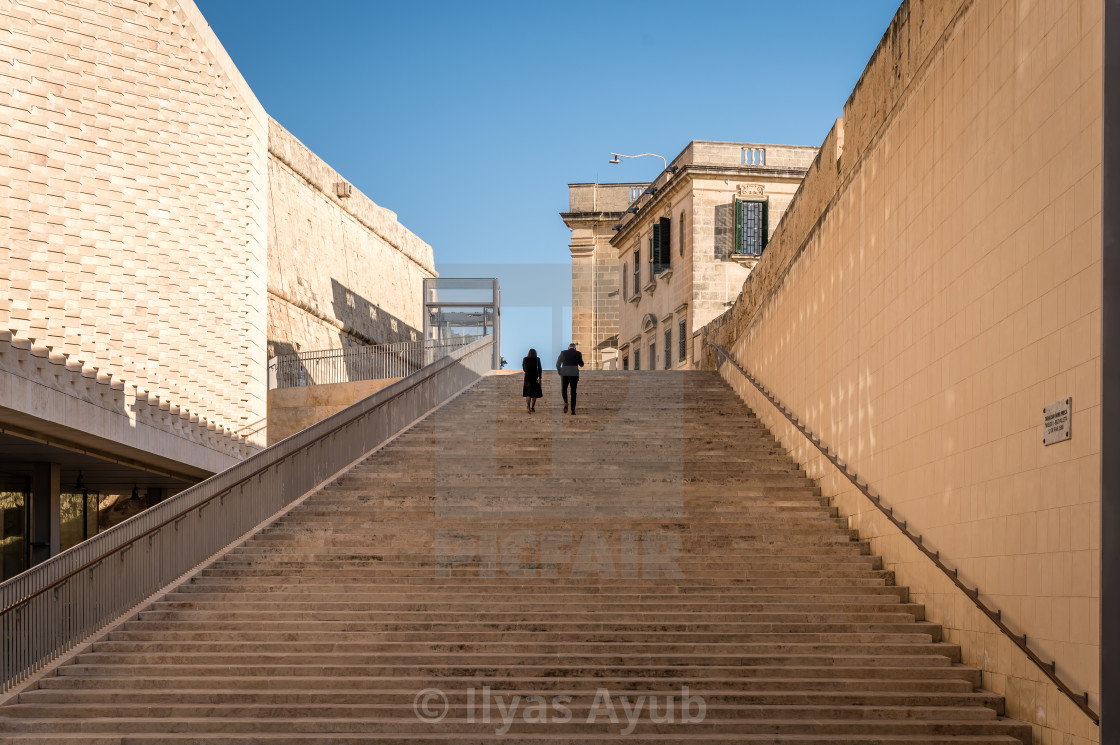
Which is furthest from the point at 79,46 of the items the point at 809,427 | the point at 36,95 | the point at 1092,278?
the point at 1092,278

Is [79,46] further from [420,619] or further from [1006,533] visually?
[1006,533]

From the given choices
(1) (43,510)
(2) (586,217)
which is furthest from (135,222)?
(2) (586,217)

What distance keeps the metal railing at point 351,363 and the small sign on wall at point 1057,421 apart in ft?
64.4

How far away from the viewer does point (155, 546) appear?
10.2m

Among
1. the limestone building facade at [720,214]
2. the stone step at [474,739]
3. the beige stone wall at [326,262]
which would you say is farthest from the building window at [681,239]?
the stone step at [474,739]

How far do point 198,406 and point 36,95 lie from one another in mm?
6059

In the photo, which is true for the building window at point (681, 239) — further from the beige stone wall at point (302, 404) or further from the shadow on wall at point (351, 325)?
the beige stone wall at point (302, 404)

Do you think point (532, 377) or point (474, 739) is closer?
point (474, 739)

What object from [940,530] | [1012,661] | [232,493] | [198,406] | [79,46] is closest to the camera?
[1012,661]

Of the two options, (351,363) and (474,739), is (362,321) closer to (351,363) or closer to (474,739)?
(351,363)

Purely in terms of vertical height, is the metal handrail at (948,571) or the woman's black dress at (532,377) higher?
the woman's black dress at (532,377)

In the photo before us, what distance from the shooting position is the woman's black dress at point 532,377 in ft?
59.5

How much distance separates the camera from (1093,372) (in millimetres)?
6410

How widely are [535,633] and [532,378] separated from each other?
9.28 metres
